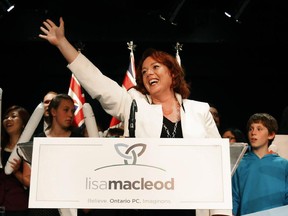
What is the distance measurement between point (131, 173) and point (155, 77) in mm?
694

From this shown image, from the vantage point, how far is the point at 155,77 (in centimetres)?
212

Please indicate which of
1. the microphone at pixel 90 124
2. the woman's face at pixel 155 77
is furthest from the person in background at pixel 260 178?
the woman's face at pixel 155 77

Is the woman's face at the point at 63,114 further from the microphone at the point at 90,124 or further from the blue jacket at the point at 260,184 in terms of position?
the blue jacket at the point at 260,184

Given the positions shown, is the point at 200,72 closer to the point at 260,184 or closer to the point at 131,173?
the point at 260,184

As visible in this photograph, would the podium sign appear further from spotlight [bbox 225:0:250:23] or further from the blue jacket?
spotlight [bbox 225:0:250:23]

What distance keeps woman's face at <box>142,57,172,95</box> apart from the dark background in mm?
3677

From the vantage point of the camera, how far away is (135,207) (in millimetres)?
1481

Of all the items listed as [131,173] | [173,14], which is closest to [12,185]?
[131,173]

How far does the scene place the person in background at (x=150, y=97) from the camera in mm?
1941

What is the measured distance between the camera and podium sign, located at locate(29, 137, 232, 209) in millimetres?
1483

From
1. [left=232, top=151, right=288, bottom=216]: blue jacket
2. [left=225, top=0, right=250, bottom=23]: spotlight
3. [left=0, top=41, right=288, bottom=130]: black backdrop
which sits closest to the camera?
[left=232, top=151, right=288, bottom=216]: blue jacket

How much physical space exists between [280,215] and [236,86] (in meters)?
4.43

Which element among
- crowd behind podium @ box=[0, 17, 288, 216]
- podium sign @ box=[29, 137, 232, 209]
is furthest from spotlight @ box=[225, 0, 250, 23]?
podium sign @ box=[29, 137, 232, 209]

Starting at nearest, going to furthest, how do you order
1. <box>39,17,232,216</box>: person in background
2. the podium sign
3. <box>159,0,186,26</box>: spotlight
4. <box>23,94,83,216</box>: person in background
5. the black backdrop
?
the podium sign
<box>39,17,232,216</box>: person in background
<box>23,94,83,216</box>: person in background
<box>159,0,186,26</box>: spotlight
the black backdrop
